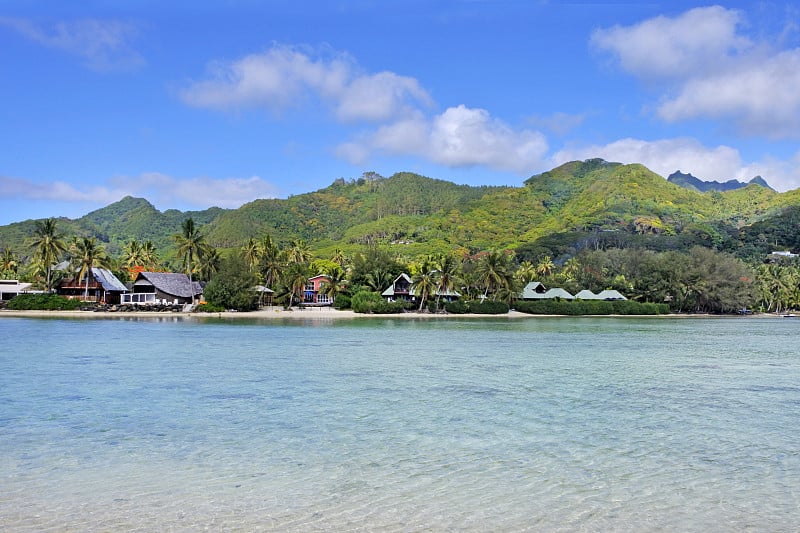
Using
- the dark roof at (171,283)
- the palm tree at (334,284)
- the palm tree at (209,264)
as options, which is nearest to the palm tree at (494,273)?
the palm tree at (334,284)

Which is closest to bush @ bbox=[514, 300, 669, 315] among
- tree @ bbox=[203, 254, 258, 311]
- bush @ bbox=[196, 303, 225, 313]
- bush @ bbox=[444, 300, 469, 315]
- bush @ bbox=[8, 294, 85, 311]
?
bush @ bbox=[444, 300, 469, 315]

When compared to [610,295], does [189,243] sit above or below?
above

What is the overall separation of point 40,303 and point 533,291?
57.9m

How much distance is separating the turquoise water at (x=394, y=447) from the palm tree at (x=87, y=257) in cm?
4453

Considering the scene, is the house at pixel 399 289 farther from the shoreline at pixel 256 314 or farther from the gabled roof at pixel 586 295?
the gabled roof at pixel 586 295

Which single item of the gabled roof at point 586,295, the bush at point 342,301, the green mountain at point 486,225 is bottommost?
the bush at point 342,301

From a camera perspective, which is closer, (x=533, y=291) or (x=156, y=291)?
(x=156, y=291)

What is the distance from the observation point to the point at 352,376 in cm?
2125

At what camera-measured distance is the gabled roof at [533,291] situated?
84.0 metres

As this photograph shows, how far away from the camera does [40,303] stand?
65562 millimetres

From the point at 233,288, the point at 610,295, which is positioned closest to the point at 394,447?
the point at 233,288

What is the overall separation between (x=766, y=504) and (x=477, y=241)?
142m

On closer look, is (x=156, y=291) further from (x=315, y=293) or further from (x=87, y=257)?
(x=315, y=293)

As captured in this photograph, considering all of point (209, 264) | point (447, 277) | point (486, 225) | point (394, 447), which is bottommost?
point (394, 447)
